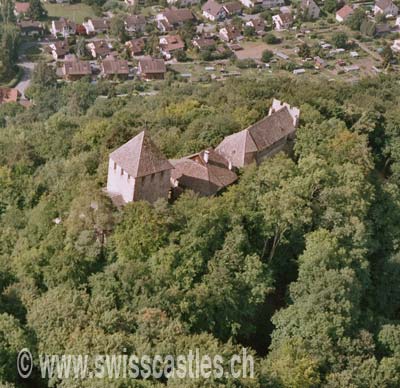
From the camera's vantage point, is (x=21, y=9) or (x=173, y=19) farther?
(x=21, y=9)

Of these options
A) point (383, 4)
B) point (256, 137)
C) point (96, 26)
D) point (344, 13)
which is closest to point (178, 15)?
point (96, 26)

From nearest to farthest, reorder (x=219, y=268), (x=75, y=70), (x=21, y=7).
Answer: (x=219, y=268), (x=75, y=70), (x=21, y=7)

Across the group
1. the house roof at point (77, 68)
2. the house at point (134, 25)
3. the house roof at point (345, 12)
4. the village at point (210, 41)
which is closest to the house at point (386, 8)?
the village at point (210, 41)

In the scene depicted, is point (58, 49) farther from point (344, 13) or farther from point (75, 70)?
Result: point (344, 13)

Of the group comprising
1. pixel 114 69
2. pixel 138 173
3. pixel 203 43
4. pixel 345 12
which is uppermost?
pixel 138 173

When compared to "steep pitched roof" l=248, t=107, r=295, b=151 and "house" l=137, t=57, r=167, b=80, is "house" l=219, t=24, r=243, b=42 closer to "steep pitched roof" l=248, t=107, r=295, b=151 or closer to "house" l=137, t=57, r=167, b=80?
"house" l=137, t=57, r=167, b=80

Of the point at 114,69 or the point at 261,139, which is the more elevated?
the point at 261,139

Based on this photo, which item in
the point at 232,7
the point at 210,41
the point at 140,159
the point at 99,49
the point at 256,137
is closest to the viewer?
the point at 140,159
